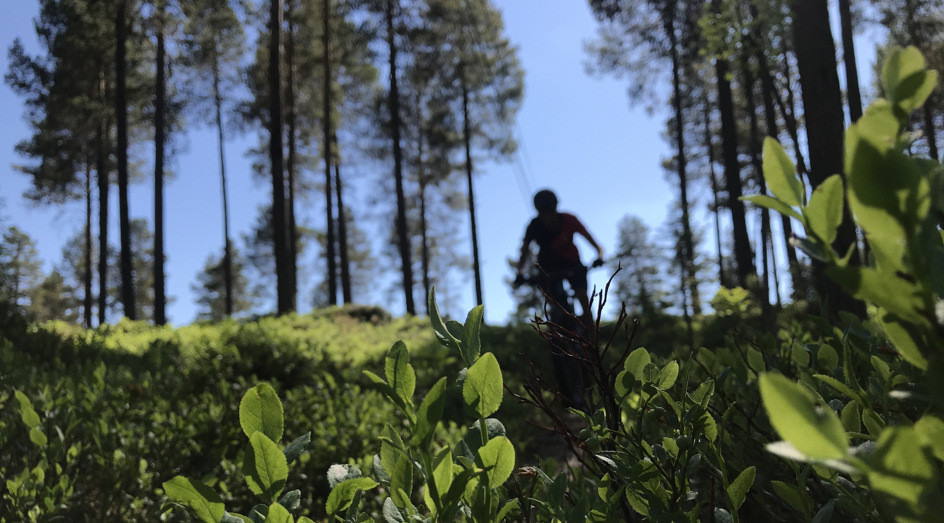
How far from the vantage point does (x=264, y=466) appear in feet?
1.76

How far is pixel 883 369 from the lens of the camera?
0.81 m

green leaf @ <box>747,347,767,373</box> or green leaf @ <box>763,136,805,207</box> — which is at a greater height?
green leaf @ <box>763,136,805,207</box>

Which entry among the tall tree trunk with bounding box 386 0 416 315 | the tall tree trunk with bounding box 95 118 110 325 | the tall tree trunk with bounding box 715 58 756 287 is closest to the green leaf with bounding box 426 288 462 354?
the tall tree trunk with bounding box 715 58 756 287

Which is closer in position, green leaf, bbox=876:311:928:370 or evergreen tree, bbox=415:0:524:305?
green leaf, bbox=876:311:928:370

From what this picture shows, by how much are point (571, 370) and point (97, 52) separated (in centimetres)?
2002

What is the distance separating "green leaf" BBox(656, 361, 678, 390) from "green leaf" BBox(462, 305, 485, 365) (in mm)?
323

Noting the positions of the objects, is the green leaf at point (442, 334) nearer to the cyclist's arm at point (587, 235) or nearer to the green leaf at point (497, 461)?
the green leaf at point (497, 461)

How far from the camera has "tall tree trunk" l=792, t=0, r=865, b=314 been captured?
4.52m

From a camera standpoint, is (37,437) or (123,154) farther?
(123,154)

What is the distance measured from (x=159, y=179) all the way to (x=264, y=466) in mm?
19496

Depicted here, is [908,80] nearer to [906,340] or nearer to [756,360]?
[906,340]

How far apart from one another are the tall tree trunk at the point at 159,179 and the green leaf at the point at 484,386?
18.2 meters

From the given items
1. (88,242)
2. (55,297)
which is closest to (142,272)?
(55,297)

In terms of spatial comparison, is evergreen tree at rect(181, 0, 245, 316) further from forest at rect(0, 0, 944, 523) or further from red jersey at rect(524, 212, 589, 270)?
red jersey at rect(524, 212, 589, 270)
